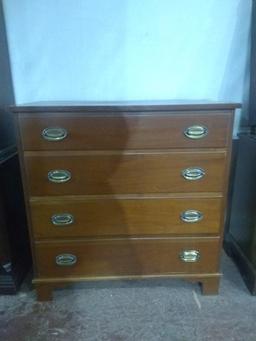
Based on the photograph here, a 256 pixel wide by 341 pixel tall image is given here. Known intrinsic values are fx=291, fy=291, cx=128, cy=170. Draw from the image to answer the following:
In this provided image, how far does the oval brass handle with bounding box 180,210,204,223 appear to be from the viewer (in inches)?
48.6

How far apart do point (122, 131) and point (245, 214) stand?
0.82 meters

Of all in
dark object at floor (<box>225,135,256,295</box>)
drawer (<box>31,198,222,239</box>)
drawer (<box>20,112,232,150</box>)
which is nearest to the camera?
drawer (<box>20,112,232,150</box>)

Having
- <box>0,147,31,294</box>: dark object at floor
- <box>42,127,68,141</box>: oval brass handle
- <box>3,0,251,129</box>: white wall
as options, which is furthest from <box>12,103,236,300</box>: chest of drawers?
<box>3,0,251,129</box>: white wall

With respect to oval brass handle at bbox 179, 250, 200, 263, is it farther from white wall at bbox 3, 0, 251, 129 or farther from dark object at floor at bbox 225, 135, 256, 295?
white wall at bbox 3, 0, 251, 129

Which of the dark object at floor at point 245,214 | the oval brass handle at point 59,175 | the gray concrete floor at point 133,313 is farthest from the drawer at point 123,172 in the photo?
the gray concrete floor at point 133,313

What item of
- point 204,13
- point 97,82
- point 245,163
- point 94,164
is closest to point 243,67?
point 204,13

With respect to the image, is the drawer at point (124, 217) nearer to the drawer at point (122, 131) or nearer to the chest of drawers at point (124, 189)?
the chest of drawers at point (124, 189)

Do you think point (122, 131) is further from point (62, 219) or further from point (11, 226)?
point (11, 226)

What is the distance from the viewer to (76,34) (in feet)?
4.93

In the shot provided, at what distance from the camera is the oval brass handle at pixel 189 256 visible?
4.25 feet

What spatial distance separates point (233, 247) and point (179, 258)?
49 cm

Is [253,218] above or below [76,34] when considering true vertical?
below

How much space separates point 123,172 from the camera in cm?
117

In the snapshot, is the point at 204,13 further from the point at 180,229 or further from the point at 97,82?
the point at 180,229
